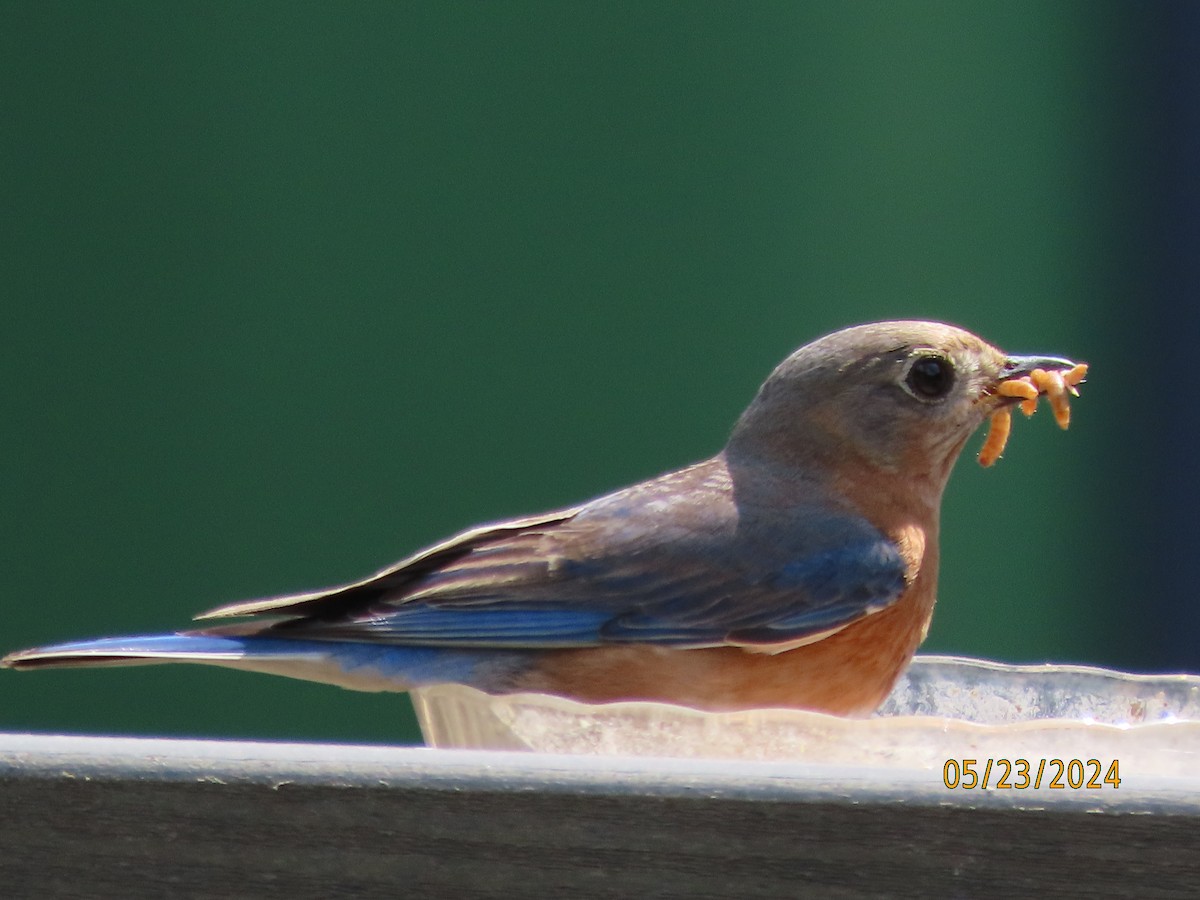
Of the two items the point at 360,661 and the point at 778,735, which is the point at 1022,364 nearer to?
the point at 360,661

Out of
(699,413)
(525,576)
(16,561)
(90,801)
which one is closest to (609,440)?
(699,413)

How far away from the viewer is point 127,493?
15.8 ft

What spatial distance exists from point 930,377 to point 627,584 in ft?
2.52

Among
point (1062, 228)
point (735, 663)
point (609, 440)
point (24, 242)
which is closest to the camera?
point (735, 663)

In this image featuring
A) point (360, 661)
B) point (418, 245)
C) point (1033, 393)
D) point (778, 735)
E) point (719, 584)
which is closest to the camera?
point (778, 735)

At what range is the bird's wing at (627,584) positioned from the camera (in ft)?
9.06

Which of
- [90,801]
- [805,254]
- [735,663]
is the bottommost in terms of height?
[735,663]

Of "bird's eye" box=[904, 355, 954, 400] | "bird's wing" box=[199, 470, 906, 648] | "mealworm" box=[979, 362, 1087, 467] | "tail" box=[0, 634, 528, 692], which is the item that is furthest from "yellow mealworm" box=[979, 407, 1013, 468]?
"tail" box=[0, 634, 528, 692]

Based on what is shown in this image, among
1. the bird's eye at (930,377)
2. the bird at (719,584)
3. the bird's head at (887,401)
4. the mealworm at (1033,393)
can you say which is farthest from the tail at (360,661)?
the mealworm at (1033,393)

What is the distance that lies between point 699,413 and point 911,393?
2.02m

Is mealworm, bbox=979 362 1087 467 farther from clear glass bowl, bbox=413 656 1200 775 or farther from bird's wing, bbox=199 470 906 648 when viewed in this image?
clear glass bowl, bbox=413 656 1200 775

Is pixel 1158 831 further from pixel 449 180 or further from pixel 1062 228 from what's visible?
pixel 1062 228

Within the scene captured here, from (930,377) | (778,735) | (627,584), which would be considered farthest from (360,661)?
(930,377)

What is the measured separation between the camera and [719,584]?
2.89 m
